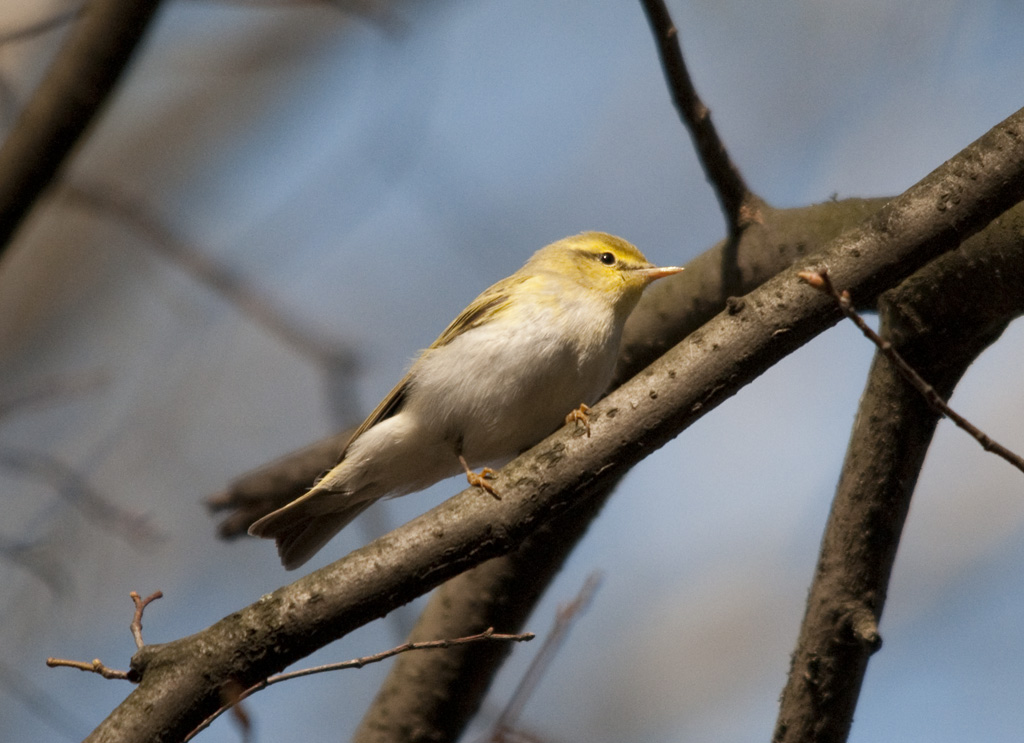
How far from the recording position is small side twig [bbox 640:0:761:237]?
3412 mm

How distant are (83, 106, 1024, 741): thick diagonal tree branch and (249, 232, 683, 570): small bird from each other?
3.65ft

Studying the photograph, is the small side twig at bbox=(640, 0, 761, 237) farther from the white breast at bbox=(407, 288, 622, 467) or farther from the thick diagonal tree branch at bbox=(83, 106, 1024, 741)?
the thick diagonal tree branch at bbox=(83, 106, 1024, 741)

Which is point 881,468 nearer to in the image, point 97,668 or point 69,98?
point 97,668

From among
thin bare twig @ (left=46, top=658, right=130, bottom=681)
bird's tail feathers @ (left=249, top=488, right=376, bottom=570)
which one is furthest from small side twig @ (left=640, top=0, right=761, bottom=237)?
thin bare twig @ (left=46, top=658, right=130, bottom=681)

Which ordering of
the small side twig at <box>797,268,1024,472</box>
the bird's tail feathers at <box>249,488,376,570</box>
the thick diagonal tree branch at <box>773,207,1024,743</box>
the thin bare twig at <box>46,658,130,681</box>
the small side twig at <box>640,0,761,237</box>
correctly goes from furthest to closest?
the bird's tail feathers at <box>249,488,376,570</box> → the small side twig at <box>640,0,761,237</box> → the thick diagonal tree branch at <box>773,207,1024,743</box> → the thin bare twig at <box>46,658,130,681</box> → the small side twig at <box>797,268,1024,472</box>

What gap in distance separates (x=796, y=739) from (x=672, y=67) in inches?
93.6

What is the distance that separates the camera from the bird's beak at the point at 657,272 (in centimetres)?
432

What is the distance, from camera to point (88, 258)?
10.2m

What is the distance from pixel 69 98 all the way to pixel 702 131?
7.39 ft

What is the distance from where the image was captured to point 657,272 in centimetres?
437

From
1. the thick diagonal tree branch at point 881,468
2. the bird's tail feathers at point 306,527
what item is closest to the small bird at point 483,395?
the bird's tail feathers at point 306,527

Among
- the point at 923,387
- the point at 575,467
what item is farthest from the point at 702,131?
the point at 923,387

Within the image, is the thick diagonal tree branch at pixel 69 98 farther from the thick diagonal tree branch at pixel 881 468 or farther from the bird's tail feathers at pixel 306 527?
the thick diagonal tree branch at pixel 881 468

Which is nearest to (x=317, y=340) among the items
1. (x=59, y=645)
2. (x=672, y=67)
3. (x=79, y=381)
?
(x=79, y=381)
